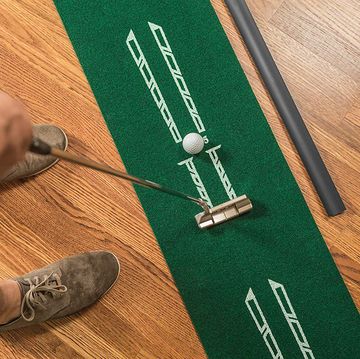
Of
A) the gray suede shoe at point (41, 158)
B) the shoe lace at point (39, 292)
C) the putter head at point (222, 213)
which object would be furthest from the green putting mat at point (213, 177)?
the shoe lace at point (39, 292)

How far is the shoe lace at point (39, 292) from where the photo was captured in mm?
1494

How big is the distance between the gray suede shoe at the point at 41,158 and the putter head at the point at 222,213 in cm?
54

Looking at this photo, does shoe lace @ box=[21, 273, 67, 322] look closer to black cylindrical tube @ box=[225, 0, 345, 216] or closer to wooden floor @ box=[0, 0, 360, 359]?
wooden floor @ box=[0, 0, 360, 359]

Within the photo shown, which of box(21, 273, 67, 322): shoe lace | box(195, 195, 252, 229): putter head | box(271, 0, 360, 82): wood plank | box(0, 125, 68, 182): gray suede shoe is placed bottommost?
box(21, 273, 67, 322): shoe lace

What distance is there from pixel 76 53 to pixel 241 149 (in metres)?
0.69

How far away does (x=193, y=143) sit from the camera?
1.61m

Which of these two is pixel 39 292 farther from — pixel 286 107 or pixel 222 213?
pixel 286 107

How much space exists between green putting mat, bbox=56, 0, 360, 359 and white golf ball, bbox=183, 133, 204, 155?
0.15 ft

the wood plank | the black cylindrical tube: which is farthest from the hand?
the wood plank

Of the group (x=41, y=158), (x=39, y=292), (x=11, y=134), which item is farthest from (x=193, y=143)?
(x=11, y=134)

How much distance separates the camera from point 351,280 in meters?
1.59

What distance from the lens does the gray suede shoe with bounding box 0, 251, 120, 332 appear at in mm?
1513

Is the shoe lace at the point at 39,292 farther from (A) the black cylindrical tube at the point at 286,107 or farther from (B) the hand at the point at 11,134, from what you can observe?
(A) the black cylindrical tube at the point at 286,107

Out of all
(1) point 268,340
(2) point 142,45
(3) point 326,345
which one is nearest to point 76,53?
(2) point 142,45
